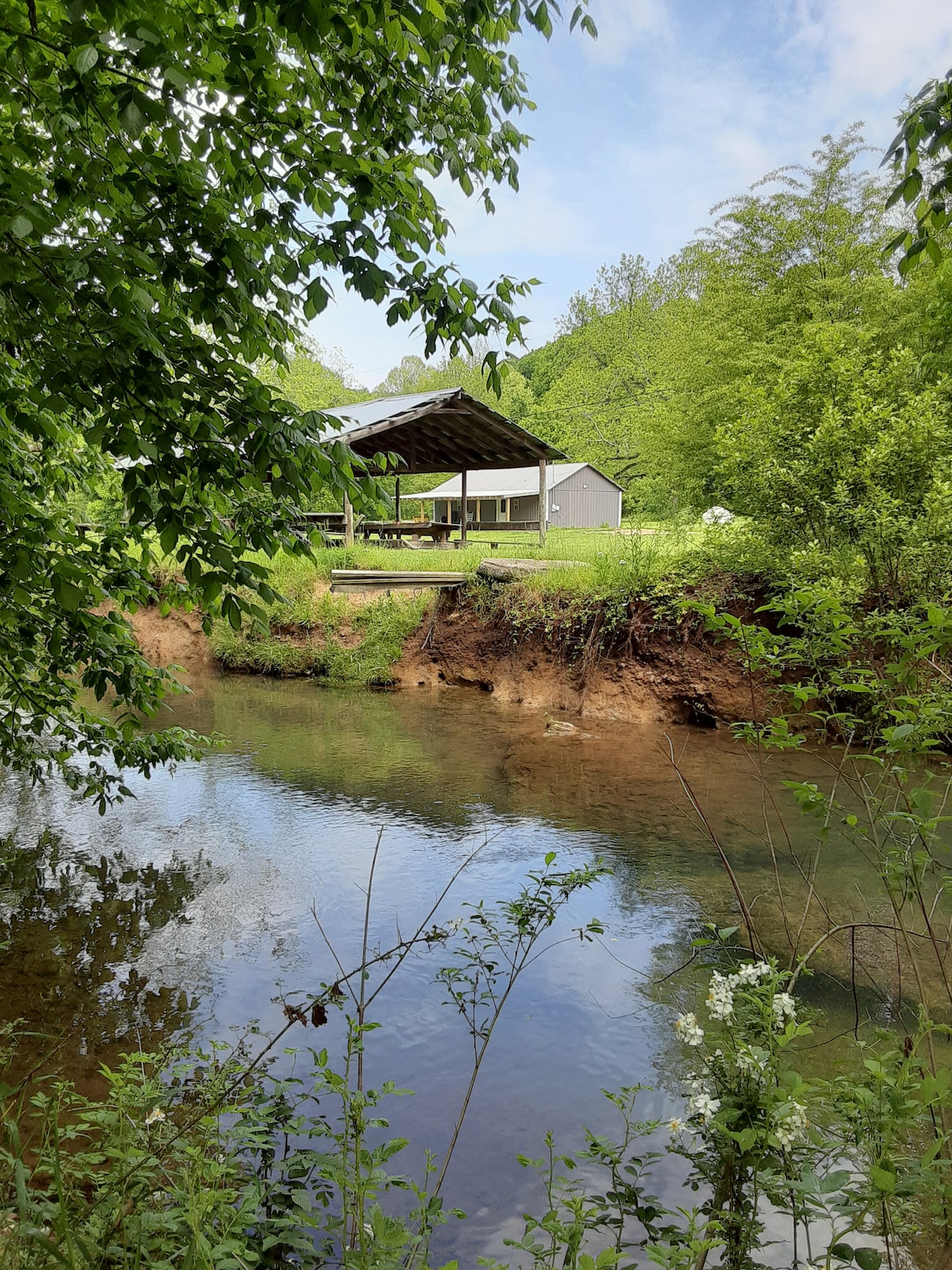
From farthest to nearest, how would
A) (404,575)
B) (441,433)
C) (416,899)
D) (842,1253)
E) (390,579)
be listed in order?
1. (441,433)
2. (390,579)
3. (404,575)
4. (416,899)
5. (842,1253)

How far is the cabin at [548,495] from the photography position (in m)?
33.8

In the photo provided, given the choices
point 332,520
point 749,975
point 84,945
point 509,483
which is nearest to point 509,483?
point 509,483

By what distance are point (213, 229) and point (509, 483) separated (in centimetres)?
3273

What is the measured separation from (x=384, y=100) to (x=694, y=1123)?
→ 3.28 meters

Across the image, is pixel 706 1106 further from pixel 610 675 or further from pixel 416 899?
pixel 610 675

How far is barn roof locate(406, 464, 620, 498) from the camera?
3322 centimetres

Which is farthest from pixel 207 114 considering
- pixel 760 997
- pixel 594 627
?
pixel 594 627

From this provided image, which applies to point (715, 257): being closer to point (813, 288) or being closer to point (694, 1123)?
point (813, 288)

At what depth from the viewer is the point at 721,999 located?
203cm

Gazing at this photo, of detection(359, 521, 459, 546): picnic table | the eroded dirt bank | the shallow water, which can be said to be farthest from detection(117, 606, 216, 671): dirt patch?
the shallow water

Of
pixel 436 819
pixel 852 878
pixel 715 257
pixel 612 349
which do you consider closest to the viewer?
pixel 852 878

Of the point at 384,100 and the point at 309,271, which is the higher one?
the point at 384,100

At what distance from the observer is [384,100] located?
2.75 metres

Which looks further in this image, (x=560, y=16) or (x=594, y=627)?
(x=594, y=627)
